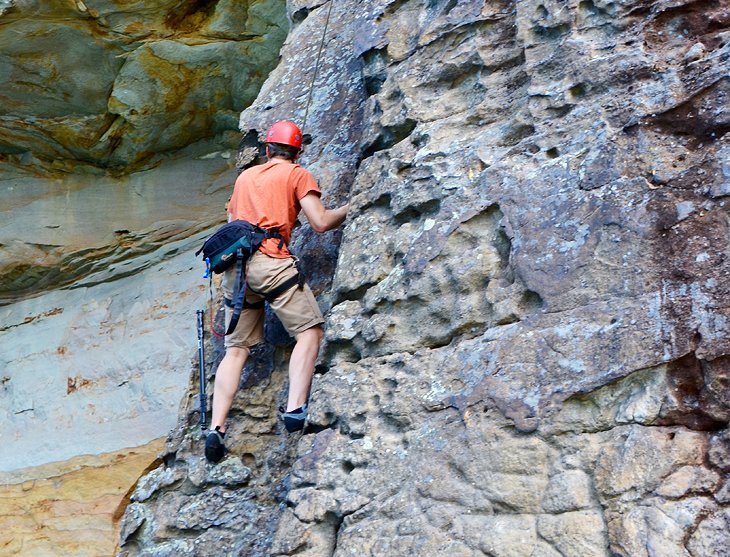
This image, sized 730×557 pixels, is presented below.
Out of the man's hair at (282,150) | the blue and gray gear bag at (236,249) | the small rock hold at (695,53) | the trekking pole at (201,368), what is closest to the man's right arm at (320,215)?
the blue and gray gear bag at (236,249)

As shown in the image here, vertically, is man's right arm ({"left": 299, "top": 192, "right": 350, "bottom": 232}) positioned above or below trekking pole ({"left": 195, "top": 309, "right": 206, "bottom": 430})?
above

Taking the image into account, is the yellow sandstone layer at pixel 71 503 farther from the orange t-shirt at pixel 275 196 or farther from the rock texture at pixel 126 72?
the orange t-shirt at pixel 275 196

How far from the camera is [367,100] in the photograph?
6.58m

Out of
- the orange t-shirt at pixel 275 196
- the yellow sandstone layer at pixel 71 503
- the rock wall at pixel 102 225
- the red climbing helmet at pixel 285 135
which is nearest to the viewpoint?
the orange t-shirt at pixel 275 196

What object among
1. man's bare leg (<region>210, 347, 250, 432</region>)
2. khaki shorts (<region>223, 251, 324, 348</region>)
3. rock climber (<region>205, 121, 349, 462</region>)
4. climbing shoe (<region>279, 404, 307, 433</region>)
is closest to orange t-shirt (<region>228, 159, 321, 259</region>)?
rock climber (<region>205, 121, 349, 462</region>)

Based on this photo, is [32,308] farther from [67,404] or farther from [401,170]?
[401,170]

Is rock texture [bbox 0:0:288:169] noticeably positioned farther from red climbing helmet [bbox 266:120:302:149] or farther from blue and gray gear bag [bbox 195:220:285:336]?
blue and gray gear bag [bbox 195:220:285:336]

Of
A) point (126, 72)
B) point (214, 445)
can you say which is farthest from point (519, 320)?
point (126, 72)

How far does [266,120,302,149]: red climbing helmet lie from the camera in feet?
21.9

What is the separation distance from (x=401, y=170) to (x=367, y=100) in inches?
39.7

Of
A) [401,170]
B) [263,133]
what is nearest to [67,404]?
[263,133]

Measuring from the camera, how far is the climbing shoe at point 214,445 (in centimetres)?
618

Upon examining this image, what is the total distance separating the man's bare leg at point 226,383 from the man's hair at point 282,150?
4.53 feet

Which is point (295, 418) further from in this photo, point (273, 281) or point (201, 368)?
point (201, 368)
